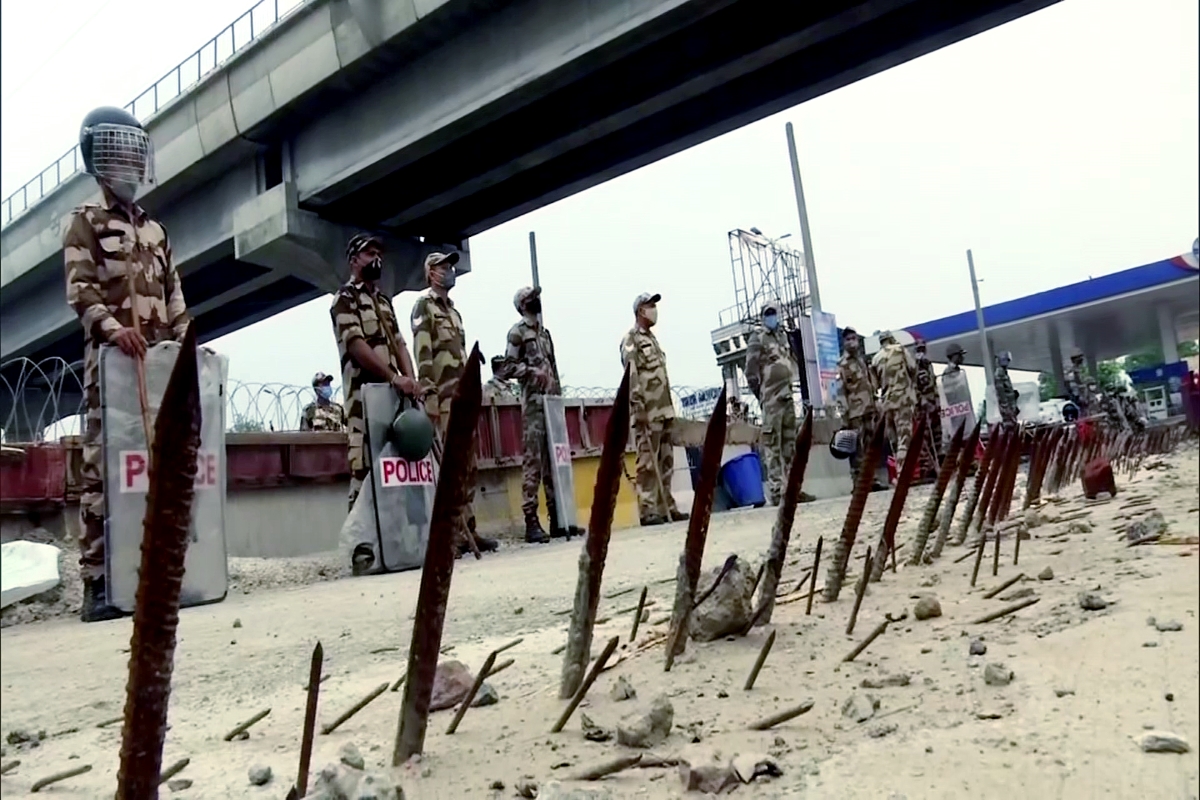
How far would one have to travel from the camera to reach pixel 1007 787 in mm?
894

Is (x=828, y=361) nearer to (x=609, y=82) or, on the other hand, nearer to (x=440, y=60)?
(x=609, y=82)

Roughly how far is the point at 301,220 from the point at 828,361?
522 mm

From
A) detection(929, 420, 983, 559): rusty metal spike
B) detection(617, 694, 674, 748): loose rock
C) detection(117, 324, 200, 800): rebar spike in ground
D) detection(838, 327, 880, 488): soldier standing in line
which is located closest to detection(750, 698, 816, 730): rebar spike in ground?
detection(617, 694, 674, 748): loose rock

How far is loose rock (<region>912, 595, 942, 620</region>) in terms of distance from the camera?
165 centimetres

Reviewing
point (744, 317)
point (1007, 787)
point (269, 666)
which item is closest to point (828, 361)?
point (744, 317)

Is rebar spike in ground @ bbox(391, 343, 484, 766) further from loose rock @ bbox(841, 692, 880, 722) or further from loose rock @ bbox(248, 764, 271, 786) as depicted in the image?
loose rock @ bbox(841, 692, 880, 722)

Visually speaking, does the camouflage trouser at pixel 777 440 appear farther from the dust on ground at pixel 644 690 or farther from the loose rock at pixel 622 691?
the loose rock at pixel 622 691

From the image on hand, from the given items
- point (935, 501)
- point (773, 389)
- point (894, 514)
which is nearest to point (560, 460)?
point (773, 389)

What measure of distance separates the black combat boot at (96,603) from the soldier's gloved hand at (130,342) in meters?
0.17

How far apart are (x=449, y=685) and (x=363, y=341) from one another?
435 millimetres

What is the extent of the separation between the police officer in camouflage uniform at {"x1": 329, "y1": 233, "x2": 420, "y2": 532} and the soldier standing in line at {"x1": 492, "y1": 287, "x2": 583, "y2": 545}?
0.15m

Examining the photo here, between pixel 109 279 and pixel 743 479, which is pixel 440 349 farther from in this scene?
→ pixel 743 479

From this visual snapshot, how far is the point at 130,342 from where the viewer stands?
698 mm

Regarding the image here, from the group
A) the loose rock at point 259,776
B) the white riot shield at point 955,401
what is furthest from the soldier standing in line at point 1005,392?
the loose rock at point 259,776
